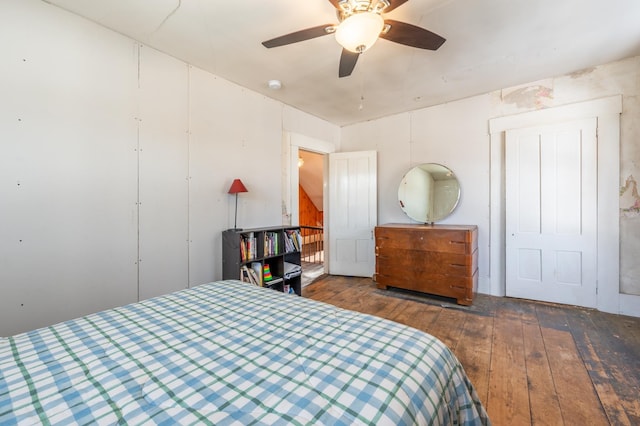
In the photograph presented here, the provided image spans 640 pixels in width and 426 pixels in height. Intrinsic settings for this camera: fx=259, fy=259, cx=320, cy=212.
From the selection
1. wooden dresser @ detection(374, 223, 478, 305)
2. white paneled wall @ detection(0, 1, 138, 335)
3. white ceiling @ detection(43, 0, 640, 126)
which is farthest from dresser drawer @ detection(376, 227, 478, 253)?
white paneled wall @ detection(0, 1, 138, 335)

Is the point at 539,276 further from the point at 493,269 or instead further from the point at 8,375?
the point at 8,375

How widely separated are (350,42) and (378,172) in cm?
268

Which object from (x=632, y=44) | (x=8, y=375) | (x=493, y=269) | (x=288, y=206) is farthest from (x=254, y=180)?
(x=632, y=44)

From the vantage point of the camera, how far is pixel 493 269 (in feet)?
10.5

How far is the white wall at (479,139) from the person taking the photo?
2.52m

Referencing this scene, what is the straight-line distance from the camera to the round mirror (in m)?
3.44

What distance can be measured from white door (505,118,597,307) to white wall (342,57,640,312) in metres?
0.21

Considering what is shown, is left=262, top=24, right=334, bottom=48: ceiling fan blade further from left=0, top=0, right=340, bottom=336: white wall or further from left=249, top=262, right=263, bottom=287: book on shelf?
left=249, top=262, right=263, bottom=287: book on shelf

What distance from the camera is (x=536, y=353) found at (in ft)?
6.36

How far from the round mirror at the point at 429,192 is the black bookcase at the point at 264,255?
168 centimetres

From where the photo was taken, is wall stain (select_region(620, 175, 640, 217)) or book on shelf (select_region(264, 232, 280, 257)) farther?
book on shelf (select_region(264, 232, 280, 257))

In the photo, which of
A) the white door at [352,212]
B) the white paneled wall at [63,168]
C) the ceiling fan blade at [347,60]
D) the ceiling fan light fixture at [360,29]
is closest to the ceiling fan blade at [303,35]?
the ceiling fan light fixture at [360,29]

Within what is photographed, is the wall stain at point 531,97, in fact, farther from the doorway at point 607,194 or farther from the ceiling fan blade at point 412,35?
the ceiling fan blade at point 412,35

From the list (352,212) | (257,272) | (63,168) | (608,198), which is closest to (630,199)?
(608,198)
